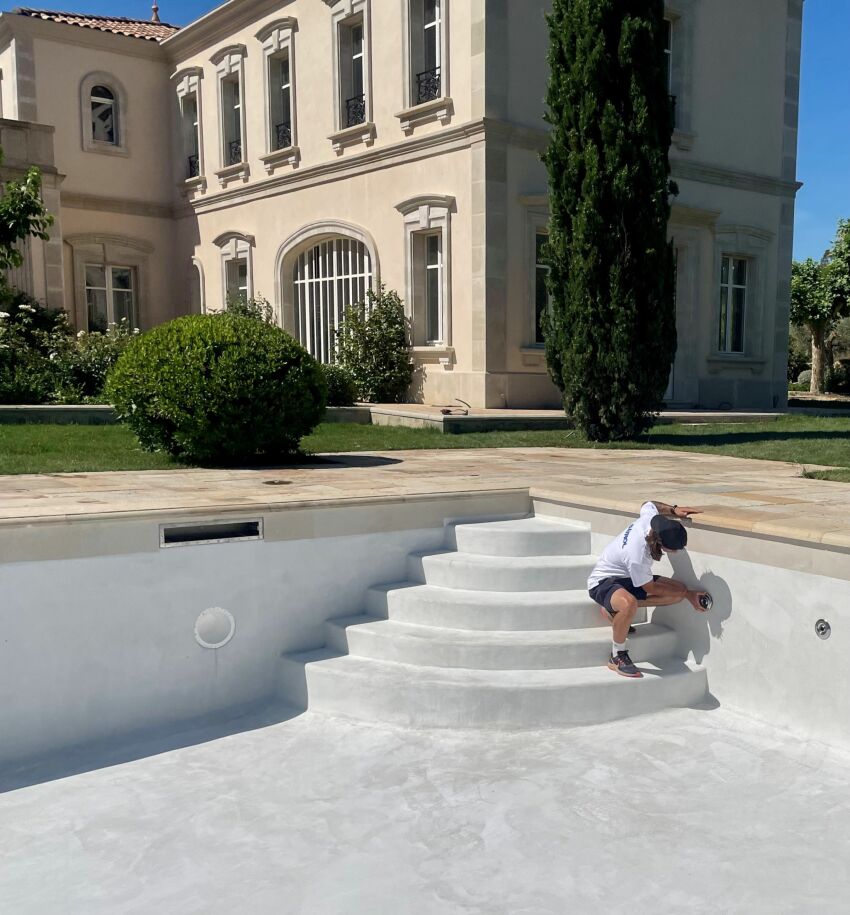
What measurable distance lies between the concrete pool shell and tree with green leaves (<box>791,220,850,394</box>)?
1100 inches

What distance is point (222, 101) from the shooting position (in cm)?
2072

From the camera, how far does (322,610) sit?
595cm

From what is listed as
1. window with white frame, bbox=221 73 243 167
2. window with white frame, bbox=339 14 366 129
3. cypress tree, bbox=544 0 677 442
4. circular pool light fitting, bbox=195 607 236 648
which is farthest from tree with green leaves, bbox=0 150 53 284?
window with white frame, bbox=221 73 243 167

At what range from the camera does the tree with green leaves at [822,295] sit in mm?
31297

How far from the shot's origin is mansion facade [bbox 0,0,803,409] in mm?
15430

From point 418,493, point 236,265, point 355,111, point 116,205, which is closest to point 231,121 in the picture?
point 236,265

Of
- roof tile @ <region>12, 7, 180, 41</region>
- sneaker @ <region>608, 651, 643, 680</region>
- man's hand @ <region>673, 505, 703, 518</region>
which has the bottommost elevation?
sneaker @ <region>608, 651, 643, 680</region>

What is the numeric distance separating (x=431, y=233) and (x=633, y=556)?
1218cm

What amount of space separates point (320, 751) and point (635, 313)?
835cm

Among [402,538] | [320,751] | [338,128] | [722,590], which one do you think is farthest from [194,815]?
[338,128]

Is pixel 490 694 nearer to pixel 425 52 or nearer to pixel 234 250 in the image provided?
pixel 425 52

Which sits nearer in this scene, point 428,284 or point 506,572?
point 506,572

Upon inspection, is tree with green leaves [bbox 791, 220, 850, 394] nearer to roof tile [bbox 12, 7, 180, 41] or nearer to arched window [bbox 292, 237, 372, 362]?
arched window [bbox 292, 237, 372, 362]

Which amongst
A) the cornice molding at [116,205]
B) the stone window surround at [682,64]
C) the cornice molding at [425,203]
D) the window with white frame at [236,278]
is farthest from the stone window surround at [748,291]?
the cornice molding at [116,205]
